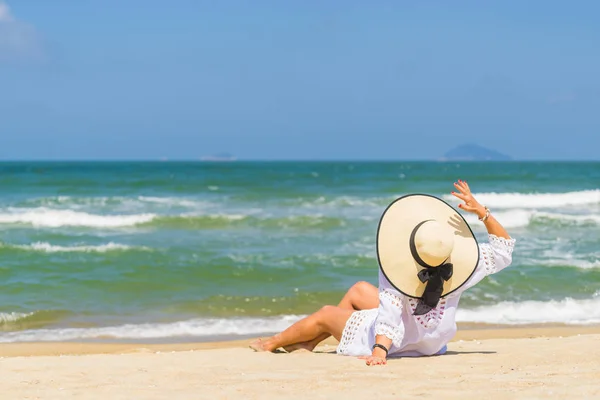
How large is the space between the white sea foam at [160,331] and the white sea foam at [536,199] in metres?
18.2

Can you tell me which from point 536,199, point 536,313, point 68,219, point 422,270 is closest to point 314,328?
point 422,270

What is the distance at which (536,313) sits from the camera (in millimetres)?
9414

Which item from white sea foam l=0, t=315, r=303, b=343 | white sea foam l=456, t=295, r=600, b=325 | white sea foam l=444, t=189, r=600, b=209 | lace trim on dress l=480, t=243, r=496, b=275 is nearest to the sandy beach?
lace trim on dress l=480, t=243, r=496, b=275

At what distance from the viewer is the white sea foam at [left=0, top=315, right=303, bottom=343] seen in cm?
802

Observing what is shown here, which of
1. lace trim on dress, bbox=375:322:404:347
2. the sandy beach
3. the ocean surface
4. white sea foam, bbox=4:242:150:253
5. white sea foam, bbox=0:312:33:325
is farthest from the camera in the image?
white sea foam, bbox=4:242:150:253

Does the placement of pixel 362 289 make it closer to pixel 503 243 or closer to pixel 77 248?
pixel 503 243

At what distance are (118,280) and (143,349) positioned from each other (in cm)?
426

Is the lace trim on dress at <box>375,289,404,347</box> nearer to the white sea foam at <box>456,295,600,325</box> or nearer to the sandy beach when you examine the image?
the sandy beach

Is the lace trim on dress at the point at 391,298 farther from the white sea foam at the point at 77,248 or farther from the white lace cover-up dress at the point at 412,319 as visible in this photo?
the white sea foam at the point at 77,248

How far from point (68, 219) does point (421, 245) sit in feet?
56.2

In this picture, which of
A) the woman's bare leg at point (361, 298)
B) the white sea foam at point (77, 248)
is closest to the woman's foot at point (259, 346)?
the woman's bare leg at point (361, 298)

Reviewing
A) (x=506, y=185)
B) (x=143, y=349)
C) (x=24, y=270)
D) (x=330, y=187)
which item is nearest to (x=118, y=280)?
(x=24, y=270)

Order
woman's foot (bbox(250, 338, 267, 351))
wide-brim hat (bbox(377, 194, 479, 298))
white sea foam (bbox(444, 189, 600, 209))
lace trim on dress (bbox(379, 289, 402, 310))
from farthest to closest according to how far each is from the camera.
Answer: white sea foam (bbox(444, 189, 600, 209)) < woman's foot (bbox(250, 338, 267, 351)) < lace trim on dress (bbox(379, 289, 402, 310)) < wide-brim hat (bbox(377, 194, 479, 298))

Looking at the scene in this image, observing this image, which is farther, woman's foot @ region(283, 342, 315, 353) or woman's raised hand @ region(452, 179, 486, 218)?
woman's foot @ region(283, 342, 315, 353)
